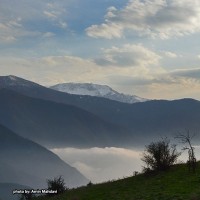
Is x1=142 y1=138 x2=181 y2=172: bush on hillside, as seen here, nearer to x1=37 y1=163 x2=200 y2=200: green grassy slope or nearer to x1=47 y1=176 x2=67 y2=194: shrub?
x1=37 y1=163 x2=200 y2=200: green grassy slope

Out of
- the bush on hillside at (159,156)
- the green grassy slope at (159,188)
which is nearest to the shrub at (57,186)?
the green grassy slope at (159,188)

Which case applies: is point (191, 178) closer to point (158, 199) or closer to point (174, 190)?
point (174, 190)

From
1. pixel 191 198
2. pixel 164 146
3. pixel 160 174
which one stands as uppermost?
pixel 164 146

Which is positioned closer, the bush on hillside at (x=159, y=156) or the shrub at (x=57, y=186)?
the bush on hillside at (x=159, y=156)

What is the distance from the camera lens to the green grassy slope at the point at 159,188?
2982cm

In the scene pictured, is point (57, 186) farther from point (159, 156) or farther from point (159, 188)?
point (159, 188)

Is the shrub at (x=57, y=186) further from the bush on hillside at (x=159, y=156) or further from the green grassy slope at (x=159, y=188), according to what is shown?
the bush on hillside at (x=159, y=156)

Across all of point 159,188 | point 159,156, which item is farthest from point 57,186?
point 159,188

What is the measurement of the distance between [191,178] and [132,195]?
6.10m

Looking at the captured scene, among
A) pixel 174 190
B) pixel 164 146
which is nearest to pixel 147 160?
pixel 164 146

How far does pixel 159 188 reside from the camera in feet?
111

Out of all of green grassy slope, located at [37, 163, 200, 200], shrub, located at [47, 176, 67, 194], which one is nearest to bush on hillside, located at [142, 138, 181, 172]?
green grassy slope, located at [37, 163, 200, 200]

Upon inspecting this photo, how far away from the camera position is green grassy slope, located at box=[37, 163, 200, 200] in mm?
29820

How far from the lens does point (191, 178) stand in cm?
3550
